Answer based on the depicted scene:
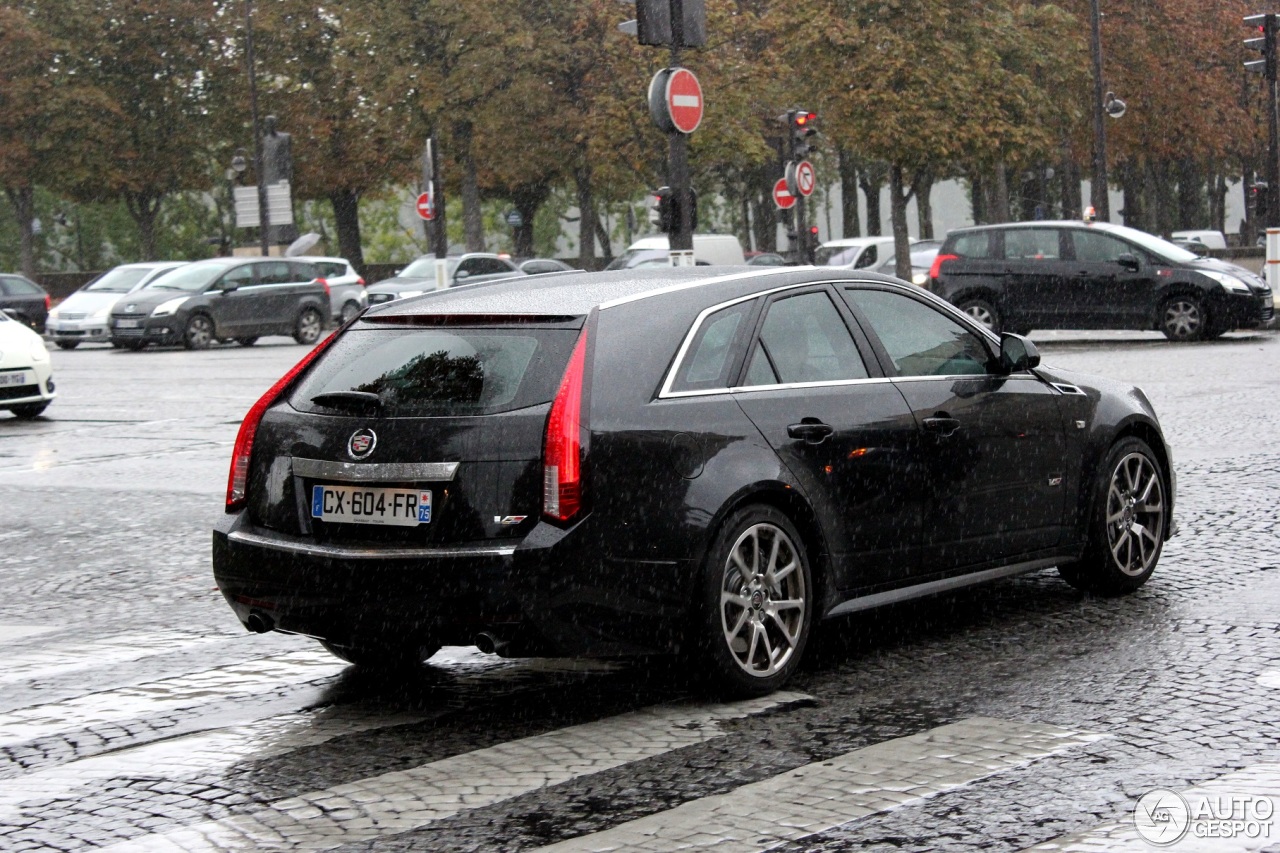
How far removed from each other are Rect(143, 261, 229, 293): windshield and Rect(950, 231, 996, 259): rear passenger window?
1566 cm

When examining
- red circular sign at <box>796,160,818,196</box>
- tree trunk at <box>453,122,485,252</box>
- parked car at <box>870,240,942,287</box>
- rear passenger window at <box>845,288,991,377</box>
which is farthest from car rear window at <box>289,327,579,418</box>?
tree trunk at <box>453,122,485,252</box>

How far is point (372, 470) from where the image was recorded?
576 centimetres

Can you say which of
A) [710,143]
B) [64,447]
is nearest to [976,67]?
[710,143]

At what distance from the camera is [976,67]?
44125mm

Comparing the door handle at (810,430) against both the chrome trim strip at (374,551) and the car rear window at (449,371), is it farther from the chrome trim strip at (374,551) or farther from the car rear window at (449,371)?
the chrome trim strip at (374,551)

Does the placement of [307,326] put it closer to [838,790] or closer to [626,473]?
[626,473]

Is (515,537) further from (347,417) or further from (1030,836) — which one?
(1030,836)

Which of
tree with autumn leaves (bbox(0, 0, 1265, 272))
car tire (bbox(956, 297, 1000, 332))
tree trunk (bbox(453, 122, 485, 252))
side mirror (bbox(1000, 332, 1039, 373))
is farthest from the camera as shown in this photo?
tree trunk (bbox(453, 122, 485, 252))

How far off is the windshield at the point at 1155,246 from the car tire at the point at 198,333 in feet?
57.3

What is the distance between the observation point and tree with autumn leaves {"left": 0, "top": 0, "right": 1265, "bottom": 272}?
157 ft

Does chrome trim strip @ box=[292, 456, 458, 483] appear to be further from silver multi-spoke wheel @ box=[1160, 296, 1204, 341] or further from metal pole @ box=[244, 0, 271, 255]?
metal pole @ box=[244, 0, 271, 255]

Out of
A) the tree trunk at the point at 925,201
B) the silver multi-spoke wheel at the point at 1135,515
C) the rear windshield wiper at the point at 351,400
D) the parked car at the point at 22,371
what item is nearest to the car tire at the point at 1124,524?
the silver multi-spoke wheel at the point at 1135,515

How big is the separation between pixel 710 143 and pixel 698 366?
48.5 meters

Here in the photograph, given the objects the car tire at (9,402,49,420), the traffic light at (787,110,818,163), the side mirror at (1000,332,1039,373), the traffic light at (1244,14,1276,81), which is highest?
the traffic light at (1244,14,1276,81)
